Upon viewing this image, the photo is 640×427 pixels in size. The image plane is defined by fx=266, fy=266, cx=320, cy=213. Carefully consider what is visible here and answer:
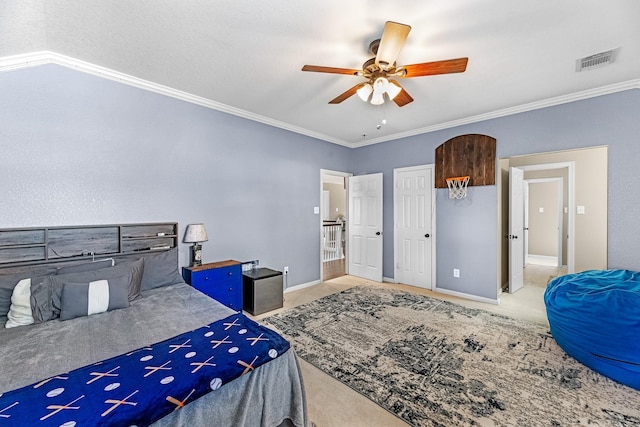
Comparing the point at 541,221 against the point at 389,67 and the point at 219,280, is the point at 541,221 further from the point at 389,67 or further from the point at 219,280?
the point at 219,280

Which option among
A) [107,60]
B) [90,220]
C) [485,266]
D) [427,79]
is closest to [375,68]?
[427,79]

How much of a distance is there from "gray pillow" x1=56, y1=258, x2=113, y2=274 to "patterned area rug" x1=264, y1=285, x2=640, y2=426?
181 centimetres

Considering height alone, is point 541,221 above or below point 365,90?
below

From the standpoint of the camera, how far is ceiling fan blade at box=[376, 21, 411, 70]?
1740mm

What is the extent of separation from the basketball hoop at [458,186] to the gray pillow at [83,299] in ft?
14.4

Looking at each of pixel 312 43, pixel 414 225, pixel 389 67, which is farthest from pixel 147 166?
pixel 414 225

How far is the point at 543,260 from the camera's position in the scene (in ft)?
22.2

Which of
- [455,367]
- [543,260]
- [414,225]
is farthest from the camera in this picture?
[543,260]

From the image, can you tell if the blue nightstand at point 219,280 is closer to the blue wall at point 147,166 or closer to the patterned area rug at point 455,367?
the blue wall at point 147,166

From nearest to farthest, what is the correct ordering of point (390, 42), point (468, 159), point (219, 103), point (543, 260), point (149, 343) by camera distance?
point (149, 343) < point (390, 42) < point (219, 103) < point (468, 159) < point (543, 260)

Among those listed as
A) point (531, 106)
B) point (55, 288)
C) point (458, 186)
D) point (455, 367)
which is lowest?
point (455, 367)

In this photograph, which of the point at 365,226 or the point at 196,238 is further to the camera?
the point at 365,226

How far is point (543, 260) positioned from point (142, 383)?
8.57 meters

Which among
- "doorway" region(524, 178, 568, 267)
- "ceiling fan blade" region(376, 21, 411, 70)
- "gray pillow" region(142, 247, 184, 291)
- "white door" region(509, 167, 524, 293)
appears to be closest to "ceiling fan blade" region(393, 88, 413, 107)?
"ceiling fan blade" region(376, 21, 411, 70)
